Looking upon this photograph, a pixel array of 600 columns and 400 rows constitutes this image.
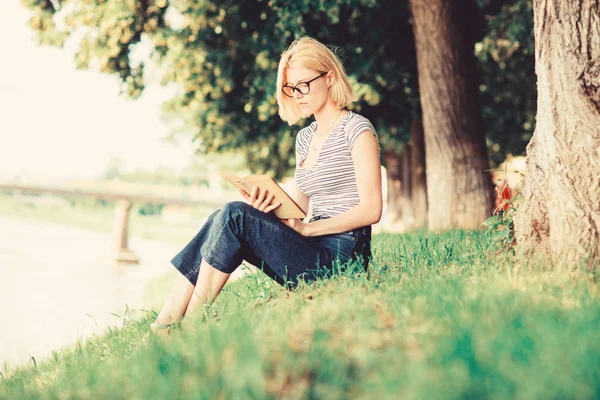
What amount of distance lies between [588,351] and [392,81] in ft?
31.5

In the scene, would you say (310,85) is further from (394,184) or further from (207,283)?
(394,184)

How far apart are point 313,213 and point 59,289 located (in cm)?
1284

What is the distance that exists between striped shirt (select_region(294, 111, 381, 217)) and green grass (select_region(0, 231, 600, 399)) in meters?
0.70

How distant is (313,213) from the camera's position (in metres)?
4.53

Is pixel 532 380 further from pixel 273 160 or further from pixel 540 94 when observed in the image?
pixel 273 160

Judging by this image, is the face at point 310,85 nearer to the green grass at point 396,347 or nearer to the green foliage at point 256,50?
the green grass at point 396,347

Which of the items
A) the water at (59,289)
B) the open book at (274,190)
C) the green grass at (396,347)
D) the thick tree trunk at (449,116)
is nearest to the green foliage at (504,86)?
the thick tree trunk at (449,116)

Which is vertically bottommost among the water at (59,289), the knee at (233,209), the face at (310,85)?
the water at (59,289)

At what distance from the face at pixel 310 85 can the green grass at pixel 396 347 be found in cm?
126

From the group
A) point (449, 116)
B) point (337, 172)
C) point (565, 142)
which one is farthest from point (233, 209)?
point (449, 116)

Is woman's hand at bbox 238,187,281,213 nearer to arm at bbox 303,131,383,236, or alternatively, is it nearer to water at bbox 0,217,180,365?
arm at bbox 303,131,383,236

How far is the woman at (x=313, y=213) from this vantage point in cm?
405

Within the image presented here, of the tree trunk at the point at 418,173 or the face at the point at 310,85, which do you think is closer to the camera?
the face at the point at 310,85

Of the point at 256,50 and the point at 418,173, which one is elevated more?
the point at 256,50
